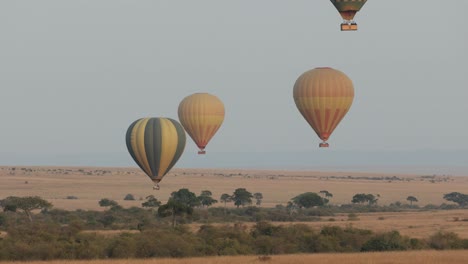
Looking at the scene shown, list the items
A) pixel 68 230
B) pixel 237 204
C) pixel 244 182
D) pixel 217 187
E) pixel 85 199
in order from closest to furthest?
pixel 68 230, pixel 237 204, pixel 85 199, pixel 217 187, pixel 244 182

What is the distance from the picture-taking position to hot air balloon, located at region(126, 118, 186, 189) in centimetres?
6275

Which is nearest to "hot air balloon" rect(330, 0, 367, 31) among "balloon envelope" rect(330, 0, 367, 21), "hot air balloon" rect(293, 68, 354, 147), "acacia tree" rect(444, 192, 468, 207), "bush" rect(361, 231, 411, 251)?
"balloon envelope" rect(330, 0, 367, 21)

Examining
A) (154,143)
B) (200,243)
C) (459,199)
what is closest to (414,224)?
(154,143)

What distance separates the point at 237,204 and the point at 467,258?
69.3 meters

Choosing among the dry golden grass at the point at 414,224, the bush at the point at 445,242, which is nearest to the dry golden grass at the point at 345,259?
the bush at the point at 445,242

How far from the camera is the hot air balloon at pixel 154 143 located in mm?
62750

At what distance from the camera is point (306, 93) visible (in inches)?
2367

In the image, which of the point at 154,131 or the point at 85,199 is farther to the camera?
the point at 85,199

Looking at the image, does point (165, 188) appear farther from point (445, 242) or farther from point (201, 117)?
point (445, 242)

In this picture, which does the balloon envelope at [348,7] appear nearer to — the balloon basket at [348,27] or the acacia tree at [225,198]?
the balloon basket at [348,27]

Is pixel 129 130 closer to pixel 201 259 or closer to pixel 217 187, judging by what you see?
pixel 201 259

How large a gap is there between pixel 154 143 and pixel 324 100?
Answer: 11.6 metres

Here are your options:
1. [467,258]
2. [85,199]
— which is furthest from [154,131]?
[85,199]

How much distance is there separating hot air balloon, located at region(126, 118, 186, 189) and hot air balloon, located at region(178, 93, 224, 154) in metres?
8.37
